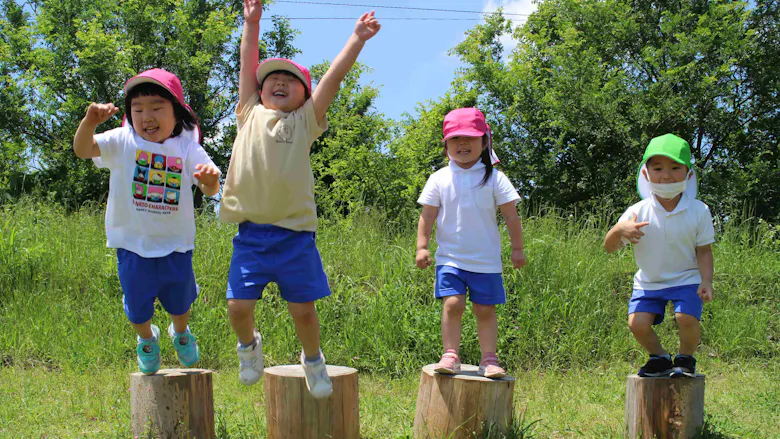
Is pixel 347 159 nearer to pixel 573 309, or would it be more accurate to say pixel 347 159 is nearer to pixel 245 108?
pixel 573 309

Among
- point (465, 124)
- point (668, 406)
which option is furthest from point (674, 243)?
point (465, 124)

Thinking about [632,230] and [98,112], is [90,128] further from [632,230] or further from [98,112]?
[632,230]

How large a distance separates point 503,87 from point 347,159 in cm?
488

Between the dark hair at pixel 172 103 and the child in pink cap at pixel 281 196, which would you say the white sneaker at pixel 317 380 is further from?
the dark hair at pixel 172 103

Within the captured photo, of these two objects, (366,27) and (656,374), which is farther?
(656,374)

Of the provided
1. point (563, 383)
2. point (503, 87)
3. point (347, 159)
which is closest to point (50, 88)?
point (347, 159)

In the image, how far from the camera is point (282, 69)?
3281 millimetres

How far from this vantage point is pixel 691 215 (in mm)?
3672

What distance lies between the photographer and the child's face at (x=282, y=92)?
3.27 m

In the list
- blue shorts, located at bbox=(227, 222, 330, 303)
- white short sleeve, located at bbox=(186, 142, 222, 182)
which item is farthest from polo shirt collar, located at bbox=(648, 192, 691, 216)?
white short sleeve, located at bbox=(186, 142, 222, 182)

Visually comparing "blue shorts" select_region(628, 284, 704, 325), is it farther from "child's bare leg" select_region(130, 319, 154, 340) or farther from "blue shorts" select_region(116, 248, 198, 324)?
"child's bare leg" select_region(130, 319, 154, 340)

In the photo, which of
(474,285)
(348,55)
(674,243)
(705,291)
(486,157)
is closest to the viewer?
(348,55)

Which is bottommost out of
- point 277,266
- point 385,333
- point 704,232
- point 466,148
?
point 385,333

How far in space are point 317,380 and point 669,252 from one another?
2.14m
